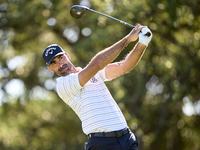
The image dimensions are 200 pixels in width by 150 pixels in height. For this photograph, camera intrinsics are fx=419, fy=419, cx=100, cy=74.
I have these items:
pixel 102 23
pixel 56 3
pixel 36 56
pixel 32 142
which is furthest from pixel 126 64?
pixel 32 142

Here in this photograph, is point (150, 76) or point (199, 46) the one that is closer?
point (199, 46)

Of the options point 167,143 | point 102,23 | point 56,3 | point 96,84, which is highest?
point 56,3

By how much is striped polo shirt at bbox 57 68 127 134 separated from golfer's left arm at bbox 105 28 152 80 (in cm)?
30

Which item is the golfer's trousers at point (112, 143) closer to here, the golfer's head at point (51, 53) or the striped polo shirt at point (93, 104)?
the striped polo shirt at point (93, 104)

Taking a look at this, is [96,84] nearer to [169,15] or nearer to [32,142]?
[169,15]

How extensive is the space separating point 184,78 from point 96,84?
7797 millimetres

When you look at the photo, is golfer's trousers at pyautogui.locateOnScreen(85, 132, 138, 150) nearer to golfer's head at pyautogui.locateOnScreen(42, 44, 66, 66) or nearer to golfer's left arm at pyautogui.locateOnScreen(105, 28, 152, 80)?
golfer's left arm at pyautogui.locateOnScreen(105, 28, 152, 80)

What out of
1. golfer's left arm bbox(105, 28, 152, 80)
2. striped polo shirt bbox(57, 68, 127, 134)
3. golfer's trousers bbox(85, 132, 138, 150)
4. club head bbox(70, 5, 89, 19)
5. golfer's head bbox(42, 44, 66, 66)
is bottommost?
golfer's trousers bbox(85, 132, 138, 150)

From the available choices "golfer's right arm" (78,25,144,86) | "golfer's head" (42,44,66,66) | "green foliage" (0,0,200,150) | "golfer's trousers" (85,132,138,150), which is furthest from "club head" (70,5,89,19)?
"green foliage" (0,0,200,150)

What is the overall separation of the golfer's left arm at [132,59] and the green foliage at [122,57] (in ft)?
17.4

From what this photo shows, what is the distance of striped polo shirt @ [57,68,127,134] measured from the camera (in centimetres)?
413

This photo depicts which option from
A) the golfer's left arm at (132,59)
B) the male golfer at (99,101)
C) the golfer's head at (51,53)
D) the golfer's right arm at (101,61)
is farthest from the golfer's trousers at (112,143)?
Result: the golfer's head at (51,53)

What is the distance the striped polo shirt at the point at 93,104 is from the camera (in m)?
4.13

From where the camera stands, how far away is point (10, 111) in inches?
603
